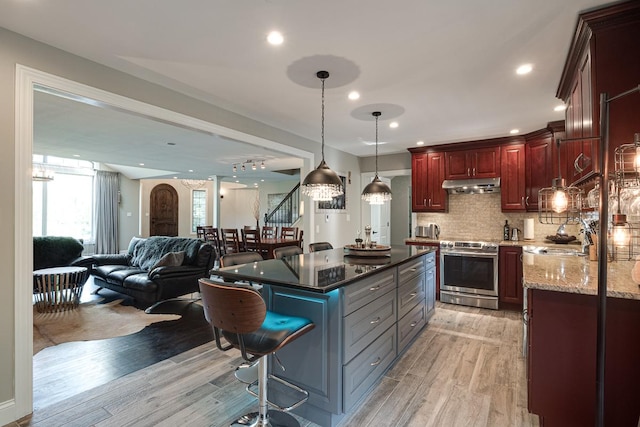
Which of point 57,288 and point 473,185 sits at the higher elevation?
point 473,185

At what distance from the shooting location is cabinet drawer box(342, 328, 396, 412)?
2.06 m

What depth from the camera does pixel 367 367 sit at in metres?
2.31

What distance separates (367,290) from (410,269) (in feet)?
3.23

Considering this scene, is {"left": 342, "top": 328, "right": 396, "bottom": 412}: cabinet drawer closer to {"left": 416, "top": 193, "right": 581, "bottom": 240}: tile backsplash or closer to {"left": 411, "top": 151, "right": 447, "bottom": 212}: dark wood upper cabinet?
{"left": 411, "top": 151, "right": 447, "bottom": 212}: dark wood upper cabinet

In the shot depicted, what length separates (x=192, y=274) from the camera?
4820mm

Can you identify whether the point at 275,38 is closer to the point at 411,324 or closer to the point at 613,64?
the point at 613,64

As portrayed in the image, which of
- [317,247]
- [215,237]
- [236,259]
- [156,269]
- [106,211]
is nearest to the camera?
[236,259]

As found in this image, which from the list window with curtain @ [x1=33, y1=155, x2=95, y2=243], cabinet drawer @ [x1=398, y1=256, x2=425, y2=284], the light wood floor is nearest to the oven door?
the light wood floor

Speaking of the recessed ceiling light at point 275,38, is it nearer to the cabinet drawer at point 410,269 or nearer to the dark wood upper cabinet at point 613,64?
Result: the dark wood upper cabinet at point 613,64

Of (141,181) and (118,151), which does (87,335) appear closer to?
(118,151)

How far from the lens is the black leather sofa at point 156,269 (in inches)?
174

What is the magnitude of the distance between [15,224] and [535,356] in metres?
3.42

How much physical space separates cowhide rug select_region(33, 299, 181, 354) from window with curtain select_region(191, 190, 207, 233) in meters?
8.16

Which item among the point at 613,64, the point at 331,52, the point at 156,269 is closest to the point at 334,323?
the point at 331,52
